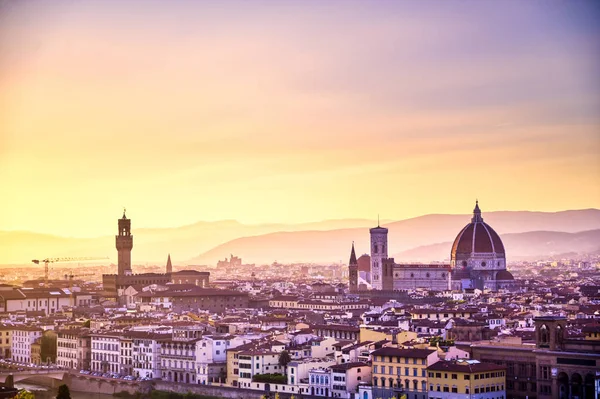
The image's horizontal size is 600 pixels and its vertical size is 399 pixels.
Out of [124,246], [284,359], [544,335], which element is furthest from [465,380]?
[124,246]

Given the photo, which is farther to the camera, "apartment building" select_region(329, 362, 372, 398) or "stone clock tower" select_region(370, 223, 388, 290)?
"stone clock tower" select_region(370, 223, 388, 290)

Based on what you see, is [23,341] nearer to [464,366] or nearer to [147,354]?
[147,354]

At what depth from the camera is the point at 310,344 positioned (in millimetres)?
43000

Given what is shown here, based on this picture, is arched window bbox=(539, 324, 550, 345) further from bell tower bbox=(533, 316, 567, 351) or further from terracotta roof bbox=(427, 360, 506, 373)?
terracotta roof bbox=(427, 360, 506, 373)

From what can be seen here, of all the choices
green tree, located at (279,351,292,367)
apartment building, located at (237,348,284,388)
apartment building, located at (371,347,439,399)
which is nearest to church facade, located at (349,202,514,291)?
green tree, located at (279,351,292,367)

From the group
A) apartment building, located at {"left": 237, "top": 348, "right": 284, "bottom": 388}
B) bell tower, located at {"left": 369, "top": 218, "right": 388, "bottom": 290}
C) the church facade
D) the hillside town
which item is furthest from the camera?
bell tower, located at {"left": 369, "top": 218, "right": 388, "bottom": 290}

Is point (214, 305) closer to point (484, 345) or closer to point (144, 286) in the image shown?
point (144, 286)

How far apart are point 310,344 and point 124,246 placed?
1878 inches

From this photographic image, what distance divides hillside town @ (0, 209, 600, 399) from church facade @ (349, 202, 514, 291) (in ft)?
63.8

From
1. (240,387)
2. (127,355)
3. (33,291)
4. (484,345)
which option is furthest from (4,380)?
(33,291)

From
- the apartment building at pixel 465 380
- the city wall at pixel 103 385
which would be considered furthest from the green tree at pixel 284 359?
the apartment building at pixel 465 380

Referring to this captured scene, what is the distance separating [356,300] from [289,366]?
3665cm

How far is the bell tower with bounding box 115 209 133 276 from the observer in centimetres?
8862

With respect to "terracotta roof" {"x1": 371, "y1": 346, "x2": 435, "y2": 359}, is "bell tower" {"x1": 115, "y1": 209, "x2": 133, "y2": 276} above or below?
above
